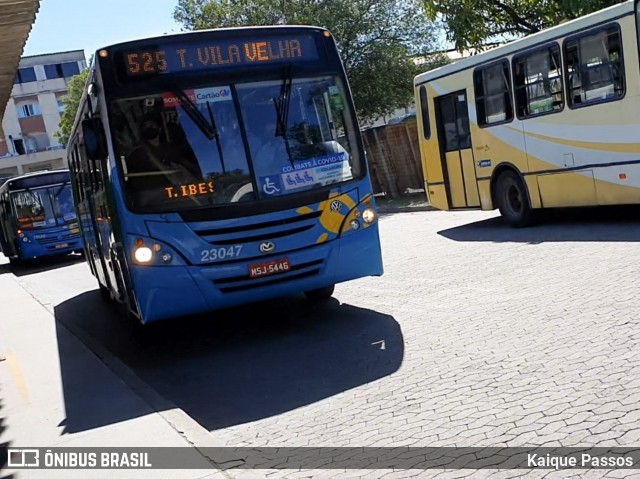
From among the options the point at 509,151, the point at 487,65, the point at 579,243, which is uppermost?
the point at 487,65

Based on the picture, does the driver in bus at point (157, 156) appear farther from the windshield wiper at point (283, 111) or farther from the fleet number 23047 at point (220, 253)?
the windshield wiper at point (283, 111)

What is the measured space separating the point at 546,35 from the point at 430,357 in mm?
7975

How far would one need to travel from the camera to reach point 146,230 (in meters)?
7.90

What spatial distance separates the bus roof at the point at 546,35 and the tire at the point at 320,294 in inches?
226

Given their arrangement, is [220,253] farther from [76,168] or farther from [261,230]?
[76,168]

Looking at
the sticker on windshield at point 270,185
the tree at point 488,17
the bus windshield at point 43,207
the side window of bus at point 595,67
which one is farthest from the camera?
the bus windshield at point 43,207

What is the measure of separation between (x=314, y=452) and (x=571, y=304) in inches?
145

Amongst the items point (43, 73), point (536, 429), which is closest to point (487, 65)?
point (536, 429)

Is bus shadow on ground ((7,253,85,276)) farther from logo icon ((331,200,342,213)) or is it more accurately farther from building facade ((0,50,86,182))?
building facade ((0,50,86,182))

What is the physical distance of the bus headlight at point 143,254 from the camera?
792 cm

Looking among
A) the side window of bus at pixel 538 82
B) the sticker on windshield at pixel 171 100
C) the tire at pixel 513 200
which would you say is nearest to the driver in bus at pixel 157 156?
the sticker on windshield at pixel 171 100

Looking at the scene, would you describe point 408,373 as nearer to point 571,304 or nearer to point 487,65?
point 571,304

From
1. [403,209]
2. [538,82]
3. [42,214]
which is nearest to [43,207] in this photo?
[42,214]

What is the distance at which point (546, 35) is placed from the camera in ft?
42.9
